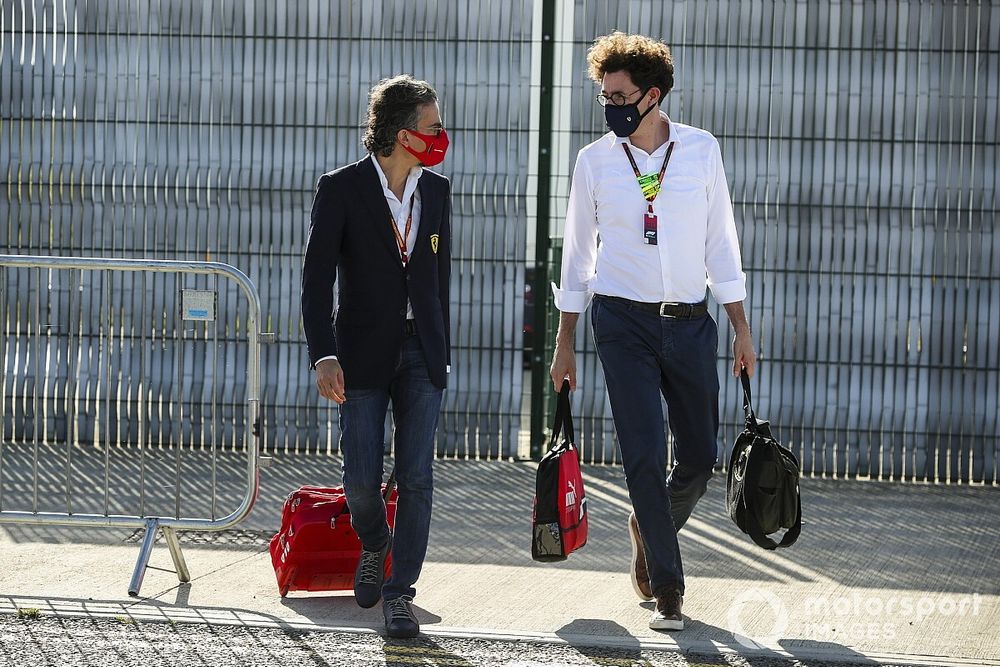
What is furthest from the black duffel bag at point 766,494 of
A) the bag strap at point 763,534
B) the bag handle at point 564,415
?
the bag handle at point 564,415

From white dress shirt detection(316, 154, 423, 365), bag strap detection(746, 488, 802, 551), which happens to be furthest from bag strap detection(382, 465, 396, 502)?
bag strap detection(746, 488, 802, 551)

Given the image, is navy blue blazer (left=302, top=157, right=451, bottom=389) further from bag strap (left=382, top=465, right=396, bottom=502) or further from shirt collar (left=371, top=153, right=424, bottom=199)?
bag strap (left=382, top=465, right=396, bottom=502)

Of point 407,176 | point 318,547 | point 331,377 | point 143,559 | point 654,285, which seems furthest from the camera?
point 143,559

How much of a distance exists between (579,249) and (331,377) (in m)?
1.07

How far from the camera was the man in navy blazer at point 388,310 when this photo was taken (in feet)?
16.6

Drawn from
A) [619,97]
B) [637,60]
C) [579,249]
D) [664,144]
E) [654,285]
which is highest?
[637,60]

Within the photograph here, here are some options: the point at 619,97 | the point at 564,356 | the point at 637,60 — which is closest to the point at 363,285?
the point at 564,356

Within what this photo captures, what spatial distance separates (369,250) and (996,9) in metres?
5.52

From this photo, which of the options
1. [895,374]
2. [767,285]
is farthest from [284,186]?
[895,374]

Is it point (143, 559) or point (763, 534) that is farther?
point (143, 559)

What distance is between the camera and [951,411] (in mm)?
9070

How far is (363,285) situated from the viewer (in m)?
5.07

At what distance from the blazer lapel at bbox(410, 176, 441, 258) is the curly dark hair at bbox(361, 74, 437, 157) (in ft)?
0.65

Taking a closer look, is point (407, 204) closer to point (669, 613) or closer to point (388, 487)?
point (388, 487)
